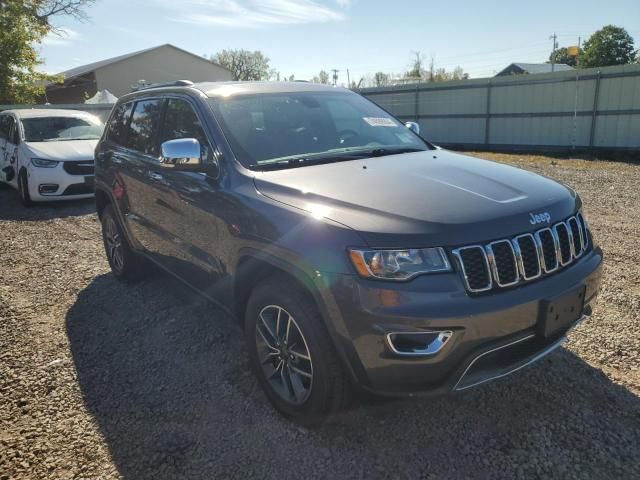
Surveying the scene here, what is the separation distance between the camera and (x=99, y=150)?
204 inches

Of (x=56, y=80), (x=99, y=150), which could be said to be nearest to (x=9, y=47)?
(x=56, y=80)

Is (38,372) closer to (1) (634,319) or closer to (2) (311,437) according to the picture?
(2) (311,437)

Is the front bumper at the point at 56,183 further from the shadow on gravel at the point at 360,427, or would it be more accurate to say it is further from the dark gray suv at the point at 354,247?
the shadow on gravel at the point at 360,427

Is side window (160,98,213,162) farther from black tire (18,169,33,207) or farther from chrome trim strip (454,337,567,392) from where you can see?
black tire (18,169,33,207)

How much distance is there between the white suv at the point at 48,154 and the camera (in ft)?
28.7

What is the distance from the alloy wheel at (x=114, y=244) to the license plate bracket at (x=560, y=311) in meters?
3.92

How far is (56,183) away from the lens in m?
8.77

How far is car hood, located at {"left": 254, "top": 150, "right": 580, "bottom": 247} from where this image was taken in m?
2.19

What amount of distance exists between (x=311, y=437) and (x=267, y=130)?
1.90m

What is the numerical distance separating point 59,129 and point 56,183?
1688mm

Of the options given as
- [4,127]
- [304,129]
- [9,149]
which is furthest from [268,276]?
[4,127]

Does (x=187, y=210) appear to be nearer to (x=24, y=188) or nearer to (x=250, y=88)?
(x=250, y=88)

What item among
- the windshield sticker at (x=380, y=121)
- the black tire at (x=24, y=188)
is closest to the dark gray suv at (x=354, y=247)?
the windshield sticker at (x=380, y=121)

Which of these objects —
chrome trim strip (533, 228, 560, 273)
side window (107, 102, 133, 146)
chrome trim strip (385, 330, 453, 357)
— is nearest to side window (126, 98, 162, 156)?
side window (107, 102, 133, 146)
